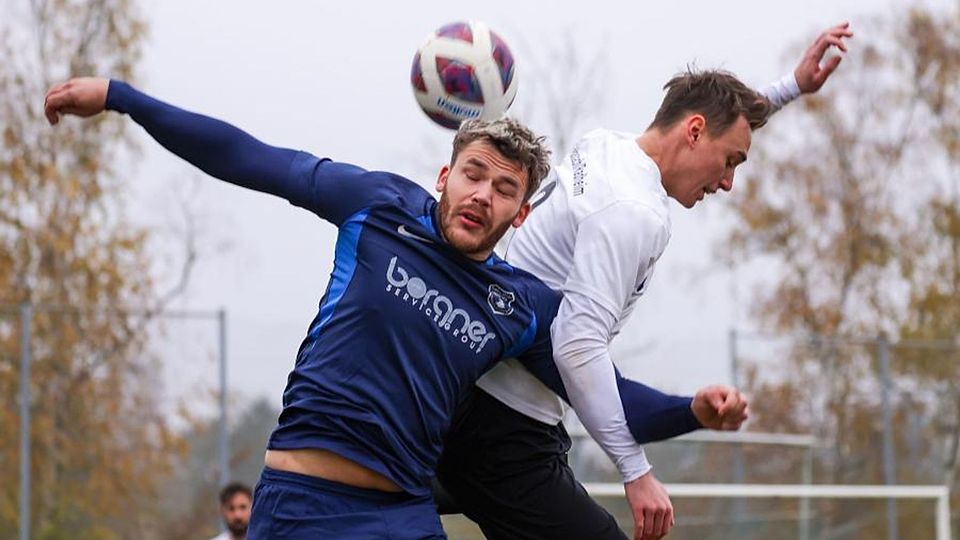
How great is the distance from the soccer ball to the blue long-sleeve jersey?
937mm

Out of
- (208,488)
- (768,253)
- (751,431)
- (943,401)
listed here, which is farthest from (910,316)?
(208,488)

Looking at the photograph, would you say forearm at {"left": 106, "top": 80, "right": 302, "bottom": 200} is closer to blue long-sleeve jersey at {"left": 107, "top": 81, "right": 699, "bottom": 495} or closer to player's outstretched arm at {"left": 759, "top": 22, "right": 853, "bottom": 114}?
blue long-sleeve jersey at {"left": 107, "top": 81, "right": 699, "bottom": 495}

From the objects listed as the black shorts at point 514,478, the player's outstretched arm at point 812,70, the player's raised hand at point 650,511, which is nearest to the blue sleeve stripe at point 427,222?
the black shorts at point 514,478

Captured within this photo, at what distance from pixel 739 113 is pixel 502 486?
50.7 inches

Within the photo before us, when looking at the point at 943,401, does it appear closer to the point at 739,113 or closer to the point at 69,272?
the point at 69,272

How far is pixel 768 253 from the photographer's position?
2517 cm

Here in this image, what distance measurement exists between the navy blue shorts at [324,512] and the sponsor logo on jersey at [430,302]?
Answer: 453mm

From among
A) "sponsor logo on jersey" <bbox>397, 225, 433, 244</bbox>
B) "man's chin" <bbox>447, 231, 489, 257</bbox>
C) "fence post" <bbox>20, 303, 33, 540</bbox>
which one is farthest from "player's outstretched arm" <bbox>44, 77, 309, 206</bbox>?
"fence post" <bbox>20, 303, 33, 540</bbox>

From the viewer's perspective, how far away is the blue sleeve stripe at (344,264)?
4219 mm

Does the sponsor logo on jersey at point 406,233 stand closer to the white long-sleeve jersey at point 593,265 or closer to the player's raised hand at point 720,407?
the white long-sleeve jersey at point 593,265

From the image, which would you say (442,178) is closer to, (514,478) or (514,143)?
(514,143)

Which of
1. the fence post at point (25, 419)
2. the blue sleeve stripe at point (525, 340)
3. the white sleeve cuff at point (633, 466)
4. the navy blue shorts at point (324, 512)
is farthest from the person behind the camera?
the fence post at point (25, 419)

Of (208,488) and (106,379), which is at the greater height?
(106,379)

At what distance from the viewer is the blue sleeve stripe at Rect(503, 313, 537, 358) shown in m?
4.47
